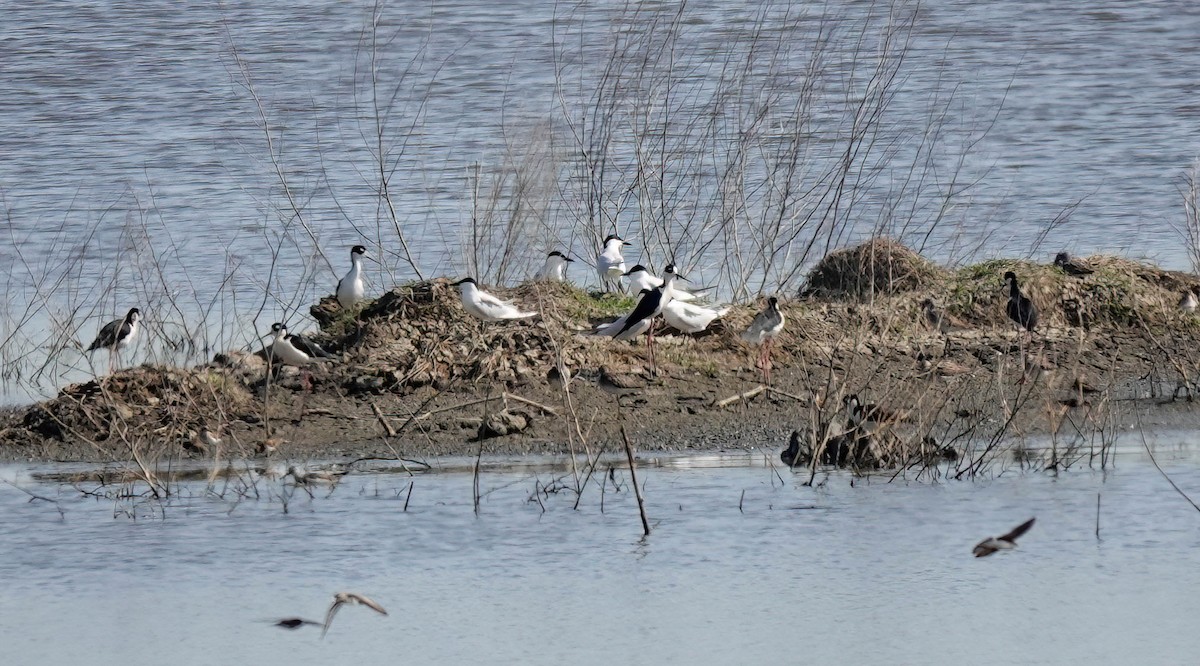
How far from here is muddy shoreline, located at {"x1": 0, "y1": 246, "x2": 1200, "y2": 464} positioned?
1030 centimetres

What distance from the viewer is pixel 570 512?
876 centimetres

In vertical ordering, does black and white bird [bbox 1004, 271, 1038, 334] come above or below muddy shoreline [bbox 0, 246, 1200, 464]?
above

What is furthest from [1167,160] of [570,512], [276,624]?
[276,624]

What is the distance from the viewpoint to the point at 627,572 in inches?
303

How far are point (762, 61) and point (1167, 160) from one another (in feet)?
18.1

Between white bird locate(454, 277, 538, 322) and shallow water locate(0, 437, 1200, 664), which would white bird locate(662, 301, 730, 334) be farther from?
shallow water locate(0, 437, 1200, 664)

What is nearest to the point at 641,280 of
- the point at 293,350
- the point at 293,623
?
the point at 293,350

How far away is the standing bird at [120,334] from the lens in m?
12.4

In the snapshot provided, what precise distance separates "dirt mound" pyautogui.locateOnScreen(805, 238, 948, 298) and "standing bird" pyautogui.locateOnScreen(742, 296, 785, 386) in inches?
49.8

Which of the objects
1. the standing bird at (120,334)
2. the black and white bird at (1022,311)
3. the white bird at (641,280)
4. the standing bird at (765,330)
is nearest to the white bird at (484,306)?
the white bird at (641,280)

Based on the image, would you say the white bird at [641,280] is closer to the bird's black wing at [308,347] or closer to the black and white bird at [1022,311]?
the black and white bird at [1022,311]

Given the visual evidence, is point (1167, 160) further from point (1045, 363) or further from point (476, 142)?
point (1045, 363)

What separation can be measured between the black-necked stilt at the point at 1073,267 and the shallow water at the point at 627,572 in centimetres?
363

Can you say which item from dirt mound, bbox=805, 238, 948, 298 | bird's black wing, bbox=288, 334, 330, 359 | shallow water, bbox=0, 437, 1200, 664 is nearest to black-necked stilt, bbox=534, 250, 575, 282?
dirt mound, bbox=805, 238, 948, 298
